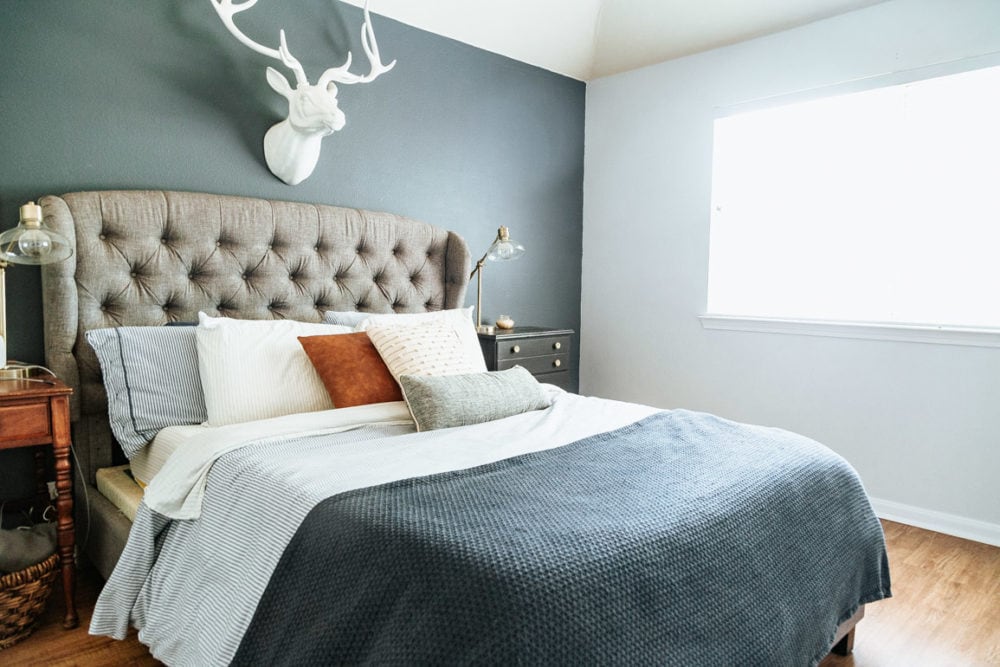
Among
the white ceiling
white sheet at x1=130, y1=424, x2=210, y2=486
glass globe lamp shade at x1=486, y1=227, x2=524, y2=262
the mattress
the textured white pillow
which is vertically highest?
the white ceiling

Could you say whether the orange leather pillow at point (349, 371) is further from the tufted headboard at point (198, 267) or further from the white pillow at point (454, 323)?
the tufted headboard at point (198, 267)

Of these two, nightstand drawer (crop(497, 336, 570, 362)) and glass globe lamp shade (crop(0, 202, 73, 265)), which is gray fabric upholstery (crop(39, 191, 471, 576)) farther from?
Answer: nightstand drawer (crop(497, 336, 570, 362))

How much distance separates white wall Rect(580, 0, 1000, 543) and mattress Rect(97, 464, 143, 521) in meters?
2.71

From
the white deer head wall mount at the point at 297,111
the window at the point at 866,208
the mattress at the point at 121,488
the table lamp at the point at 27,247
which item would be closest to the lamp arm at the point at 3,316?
the table lamp at the point at 27,247

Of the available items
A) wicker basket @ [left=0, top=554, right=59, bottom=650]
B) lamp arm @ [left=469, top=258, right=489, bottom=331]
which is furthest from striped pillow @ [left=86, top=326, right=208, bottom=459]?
lamp arm @ [left=469, top=258, right=489, bottom=331]

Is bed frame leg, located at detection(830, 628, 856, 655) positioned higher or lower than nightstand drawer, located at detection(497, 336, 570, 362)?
lower

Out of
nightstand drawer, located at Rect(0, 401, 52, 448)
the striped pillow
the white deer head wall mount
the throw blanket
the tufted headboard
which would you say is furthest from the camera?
the white deer head wall mount

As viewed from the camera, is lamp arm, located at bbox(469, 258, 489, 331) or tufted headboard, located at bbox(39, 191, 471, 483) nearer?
tufted headboard, located at bbox(39, 191, 471, 483)

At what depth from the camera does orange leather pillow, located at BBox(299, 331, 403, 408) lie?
2.12m

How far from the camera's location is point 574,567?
1056 millimetres

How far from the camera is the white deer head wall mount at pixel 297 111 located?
236 centimetres

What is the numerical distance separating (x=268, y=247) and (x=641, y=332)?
2218 mm

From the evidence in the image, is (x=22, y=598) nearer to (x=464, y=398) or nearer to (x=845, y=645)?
(x=464, y=398)

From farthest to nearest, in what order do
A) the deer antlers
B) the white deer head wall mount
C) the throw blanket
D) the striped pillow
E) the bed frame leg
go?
the white deer head wall mount < the deer antlers < the striped pillow < the bed frame leg < the throw blanket
